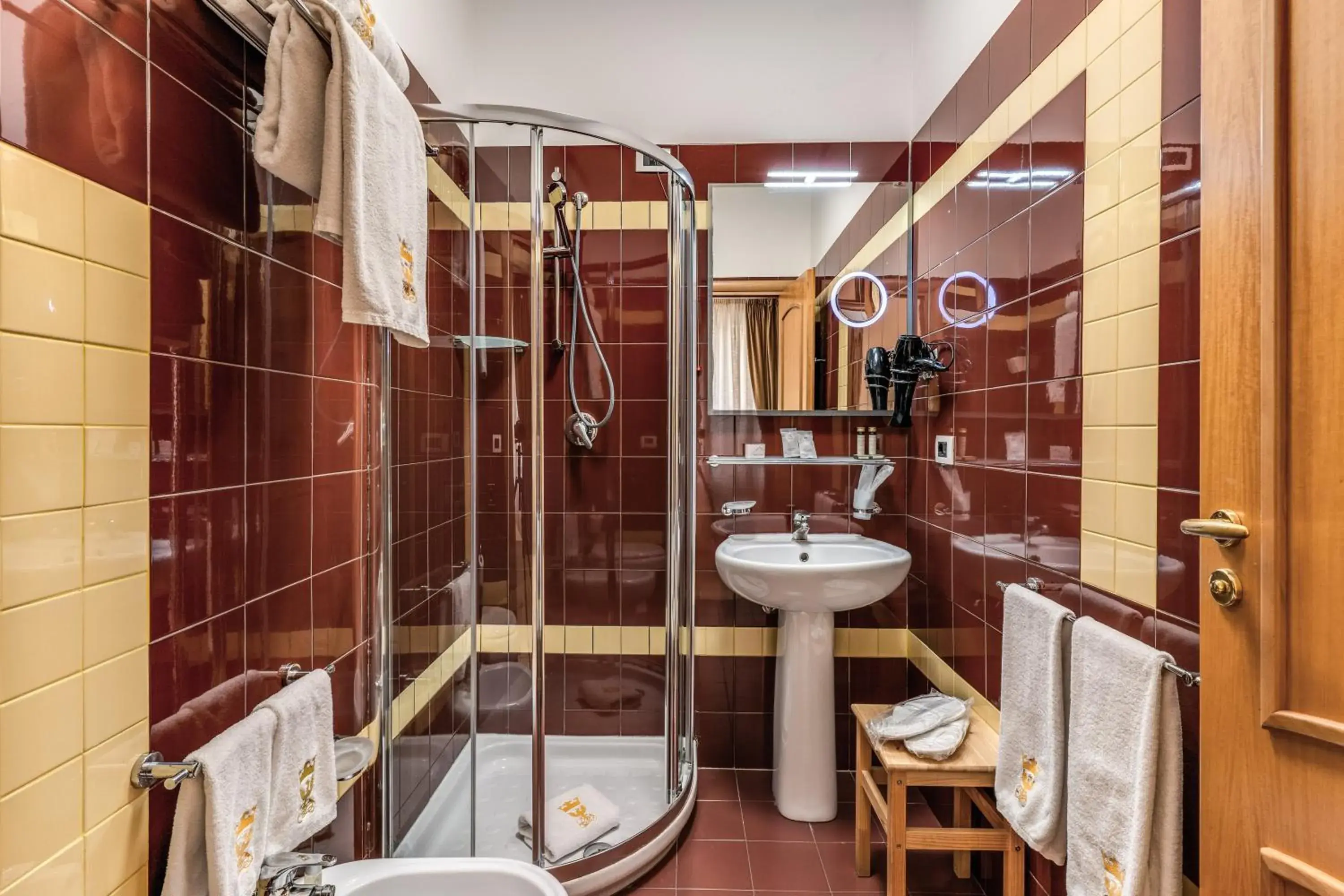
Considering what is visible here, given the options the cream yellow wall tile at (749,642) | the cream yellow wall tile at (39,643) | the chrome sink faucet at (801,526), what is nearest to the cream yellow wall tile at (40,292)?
the cream yellow wall tile at (39,643)

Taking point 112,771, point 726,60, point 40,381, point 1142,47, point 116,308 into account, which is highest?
point 726,60

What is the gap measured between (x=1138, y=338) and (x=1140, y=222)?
0.21m

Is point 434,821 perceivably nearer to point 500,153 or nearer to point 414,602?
point 414,602

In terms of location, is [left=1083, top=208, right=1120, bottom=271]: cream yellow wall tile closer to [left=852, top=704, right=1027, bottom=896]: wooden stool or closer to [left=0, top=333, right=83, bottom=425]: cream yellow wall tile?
[left=852, top=704, right=1027, bottom=896]: wooden stool

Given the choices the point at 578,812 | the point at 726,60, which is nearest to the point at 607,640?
the point at 578,812

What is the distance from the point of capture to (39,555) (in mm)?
718

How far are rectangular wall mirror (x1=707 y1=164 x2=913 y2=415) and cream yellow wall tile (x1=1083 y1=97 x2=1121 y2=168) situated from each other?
3.31 feet

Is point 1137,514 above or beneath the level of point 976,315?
beneath

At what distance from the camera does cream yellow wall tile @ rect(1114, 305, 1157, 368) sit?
1124mm

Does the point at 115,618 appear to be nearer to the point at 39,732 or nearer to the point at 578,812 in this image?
the point at 39,732

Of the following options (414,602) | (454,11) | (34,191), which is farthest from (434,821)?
(454,11)

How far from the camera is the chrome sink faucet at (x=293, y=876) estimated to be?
3.22ft

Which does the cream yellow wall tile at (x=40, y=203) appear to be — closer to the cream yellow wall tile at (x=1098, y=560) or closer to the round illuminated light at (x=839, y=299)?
the cream yellow wall tile at (x=1098, y=560)

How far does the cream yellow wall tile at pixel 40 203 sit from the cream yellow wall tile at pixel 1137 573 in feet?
5.38
